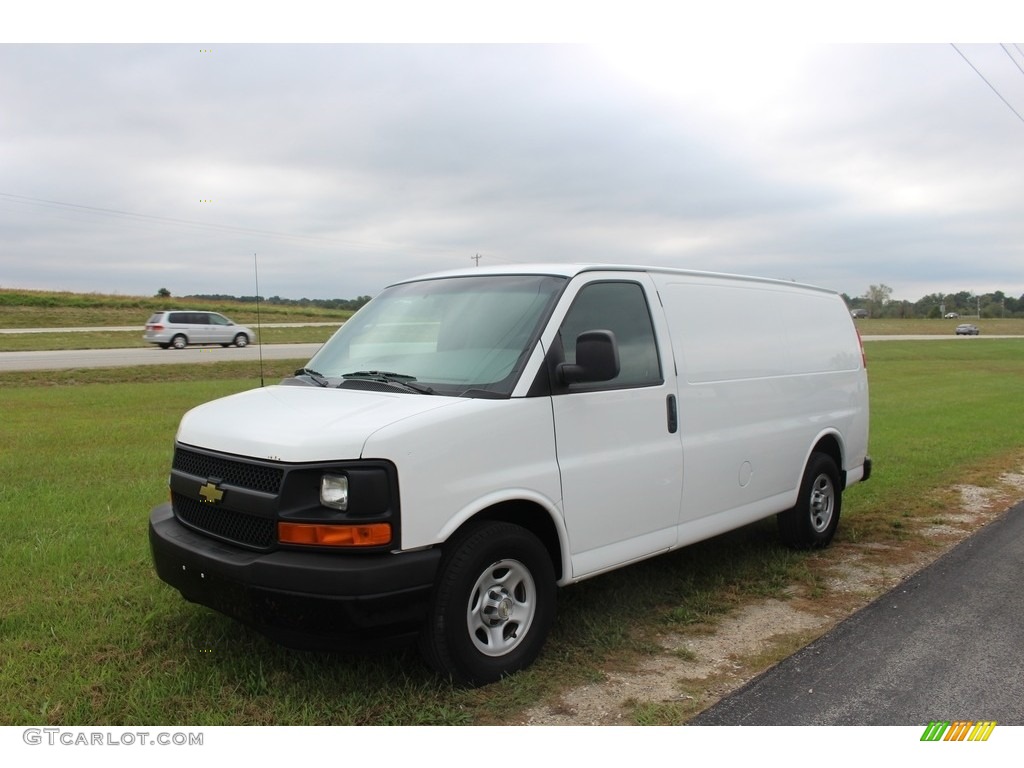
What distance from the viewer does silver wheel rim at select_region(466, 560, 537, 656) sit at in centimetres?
389

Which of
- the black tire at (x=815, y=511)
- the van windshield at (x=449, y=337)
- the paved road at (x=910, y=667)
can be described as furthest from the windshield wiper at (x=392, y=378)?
the black tire at (x=815, y=511)

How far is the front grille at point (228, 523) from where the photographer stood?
12.1 ft

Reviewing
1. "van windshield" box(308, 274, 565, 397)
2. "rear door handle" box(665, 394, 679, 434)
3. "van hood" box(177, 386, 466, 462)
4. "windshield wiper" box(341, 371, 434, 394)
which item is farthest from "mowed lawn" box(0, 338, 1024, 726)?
"van windshield" box(308, 274, 565, 397)

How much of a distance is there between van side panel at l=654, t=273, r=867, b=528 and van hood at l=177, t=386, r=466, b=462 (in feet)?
6.08

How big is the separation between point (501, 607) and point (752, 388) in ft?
8.52

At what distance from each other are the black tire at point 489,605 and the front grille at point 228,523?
0.81 metres

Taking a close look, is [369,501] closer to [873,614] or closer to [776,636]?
[776,636]

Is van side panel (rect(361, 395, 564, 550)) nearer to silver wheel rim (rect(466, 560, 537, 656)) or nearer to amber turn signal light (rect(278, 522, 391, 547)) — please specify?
amber turn signal light (rect(278, 522, 391, 547))

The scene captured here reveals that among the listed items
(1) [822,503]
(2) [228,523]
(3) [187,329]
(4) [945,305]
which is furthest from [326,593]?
(4) [945,305]

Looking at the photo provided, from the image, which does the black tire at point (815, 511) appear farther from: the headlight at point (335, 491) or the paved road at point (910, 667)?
the headlight at point (335, 491)

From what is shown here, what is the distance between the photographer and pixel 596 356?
13.4 feet

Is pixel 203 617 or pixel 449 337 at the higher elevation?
pixel 449 337

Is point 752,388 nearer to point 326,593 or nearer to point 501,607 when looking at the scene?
point 501,607

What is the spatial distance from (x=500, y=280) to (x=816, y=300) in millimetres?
3329
